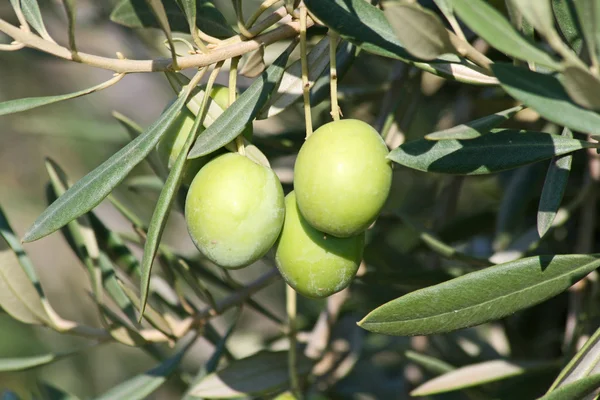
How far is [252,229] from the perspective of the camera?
29.3 inches

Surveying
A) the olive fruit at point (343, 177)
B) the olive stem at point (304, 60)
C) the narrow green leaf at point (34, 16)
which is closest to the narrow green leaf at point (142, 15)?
the narrow green leaf at point (34, 16)

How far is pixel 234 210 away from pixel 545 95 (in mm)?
335

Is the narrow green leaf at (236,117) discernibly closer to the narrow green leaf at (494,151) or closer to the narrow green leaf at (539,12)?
the narrow green leaf at (494,151)

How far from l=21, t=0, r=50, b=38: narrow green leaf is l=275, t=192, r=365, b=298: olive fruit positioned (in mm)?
357

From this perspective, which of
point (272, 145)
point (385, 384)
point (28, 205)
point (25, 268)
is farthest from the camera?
point (28, 205)

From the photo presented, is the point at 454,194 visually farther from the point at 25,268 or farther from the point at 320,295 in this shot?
the point at 25,268

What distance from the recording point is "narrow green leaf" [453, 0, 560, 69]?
54 centimetres

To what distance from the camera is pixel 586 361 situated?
75 centimetres

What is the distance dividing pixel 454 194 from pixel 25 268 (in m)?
0.91

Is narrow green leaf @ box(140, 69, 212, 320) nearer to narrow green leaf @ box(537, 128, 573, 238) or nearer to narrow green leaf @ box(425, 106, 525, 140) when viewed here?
narrow green leaf @ box(425, 106, 525, 140)

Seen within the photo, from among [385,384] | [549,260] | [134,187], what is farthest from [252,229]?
[385,384]

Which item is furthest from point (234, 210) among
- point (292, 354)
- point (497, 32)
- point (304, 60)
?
point (292, 354)

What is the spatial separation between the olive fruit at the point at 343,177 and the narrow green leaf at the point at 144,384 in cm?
53

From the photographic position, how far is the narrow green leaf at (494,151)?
2.37 ft
